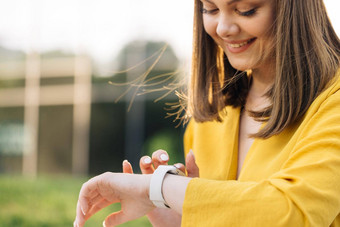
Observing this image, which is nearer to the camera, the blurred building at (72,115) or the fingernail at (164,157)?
the fingernail at (164,157)

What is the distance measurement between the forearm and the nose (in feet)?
1.77

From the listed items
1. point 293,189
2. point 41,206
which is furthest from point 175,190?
point 41,206

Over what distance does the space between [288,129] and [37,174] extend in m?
12.8

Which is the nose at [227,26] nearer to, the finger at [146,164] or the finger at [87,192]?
the finger at [146,164]

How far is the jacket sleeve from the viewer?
141 centimetres

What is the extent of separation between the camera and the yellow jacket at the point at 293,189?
141cm

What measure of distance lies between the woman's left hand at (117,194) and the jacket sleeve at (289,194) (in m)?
0.19

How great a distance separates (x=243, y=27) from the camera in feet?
5.88

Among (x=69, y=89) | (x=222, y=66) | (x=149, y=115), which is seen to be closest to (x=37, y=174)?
(x=69, y=89)

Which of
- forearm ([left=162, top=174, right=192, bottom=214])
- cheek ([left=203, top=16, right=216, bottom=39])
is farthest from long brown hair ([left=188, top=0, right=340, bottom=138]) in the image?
forearm ([left=162, top=174, right=192, bottom=214])

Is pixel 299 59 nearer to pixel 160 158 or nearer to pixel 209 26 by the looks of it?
pixel 209 26

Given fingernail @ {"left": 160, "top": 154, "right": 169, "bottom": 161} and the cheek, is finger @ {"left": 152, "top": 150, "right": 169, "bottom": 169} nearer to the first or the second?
fingernail @ {"left": 160, "top": 154, "right": 169, "bottom": 161}

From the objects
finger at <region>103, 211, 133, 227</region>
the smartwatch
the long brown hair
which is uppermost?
the long brown hair

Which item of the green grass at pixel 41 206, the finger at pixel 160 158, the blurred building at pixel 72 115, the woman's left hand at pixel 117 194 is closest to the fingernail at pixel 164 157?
the finger at pixel 160 158
